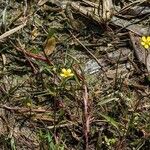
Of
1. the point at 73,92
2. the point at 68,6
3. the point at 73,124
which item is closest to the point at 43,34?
the point at 68,6

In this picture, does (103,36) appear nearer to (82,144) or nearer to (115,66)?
(115,66)

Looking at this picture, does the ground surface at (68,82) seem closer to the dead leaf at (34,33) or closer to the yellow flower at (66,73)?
the dead leaf at (34,33)

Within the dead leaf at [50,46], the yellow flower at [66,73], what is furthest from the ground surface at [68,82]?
the yellow flower at [66,73]

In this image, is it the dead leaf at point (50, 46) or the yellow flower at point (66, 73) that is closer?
the yellow flower at point (66, 73)

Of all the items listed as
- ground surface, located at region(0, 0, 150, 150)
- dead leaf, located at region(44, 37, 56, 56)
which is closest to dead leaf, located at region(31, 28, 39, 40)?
ground surface, located at region(0, 0, 150, 150)

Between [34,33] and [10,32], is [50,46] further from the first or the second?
[10,32]

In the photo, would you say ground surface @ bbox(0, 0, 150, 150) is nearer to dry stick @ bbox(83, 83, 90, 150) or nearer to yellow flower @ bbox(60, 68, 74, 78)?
dry stick @ bbox(83, 83, 90, 150)

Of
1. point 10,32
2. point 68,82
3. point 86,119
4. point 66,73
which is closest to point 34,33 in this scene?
point 10,32
